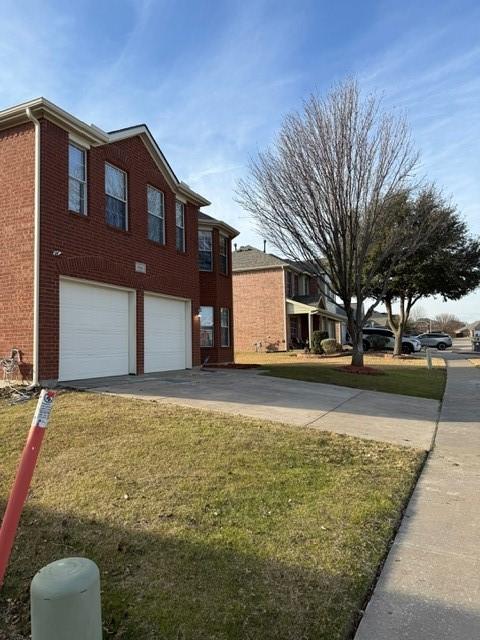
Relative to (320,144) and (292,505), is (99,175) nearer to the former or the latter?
(320,144)

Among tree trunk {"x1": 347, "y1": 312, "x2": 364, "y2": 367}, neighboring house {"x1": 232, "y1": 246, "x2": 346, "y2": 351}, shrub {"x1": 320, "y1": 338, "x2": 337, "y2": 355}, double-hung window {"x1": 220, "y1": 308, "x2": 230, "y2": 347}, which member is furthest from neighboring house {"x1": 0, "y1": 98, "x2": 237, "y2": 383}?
neighboring house {"x1": 232, "y1": 246, "x2": 346, "y2": 351}

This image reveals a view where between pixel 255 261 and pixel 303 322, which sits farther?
pixel 303 322

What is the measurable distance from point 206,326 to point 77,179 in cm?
1023

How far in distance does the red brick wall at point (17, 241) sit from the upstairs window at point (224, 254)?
37.8ft

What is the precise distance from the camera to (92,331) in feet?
40.0

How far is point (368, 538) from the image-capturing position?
3803mm

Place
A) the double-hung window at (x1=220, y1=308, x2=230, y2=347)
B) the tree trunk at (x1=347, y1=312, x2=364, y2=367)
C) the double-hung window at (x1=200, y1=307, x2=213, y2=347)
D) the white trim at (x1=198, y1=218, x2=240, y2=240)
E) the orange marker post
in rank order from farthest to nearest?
the double-hung window at (x1=220, y1=308, x2=230, y2=347) → the double-hung window at (x1=200, y1=307, x2=213, y2=347) → the white trim at (x1=198, y1=218, x2=240, y2=240) → the tree trunk at (x1=347, y1=312, x2=364, y2=367) → the orange marker post

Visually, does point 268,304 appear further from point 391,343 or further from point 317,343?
point 391,343

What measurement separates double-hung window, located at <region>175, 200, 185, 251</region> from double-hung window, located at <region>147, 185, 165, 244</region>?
100 cm

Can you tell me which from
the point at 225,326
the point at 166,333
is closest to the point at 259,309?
the point at 225,326

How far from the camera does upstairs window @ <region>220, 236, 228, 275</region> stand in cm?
2189

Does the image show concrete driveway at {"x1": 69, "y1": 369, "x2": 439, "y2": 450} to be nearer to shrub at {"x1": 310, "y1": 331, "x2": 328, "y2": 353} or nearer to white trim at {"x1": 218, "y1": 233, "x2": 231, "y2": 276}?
white trim at {"x1": 218, "y1": 233, "x2": 231, "y2": 276}

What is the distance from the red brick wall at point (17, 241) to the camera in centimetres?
1061

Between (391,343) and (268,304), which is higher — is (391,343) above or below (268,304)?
below
